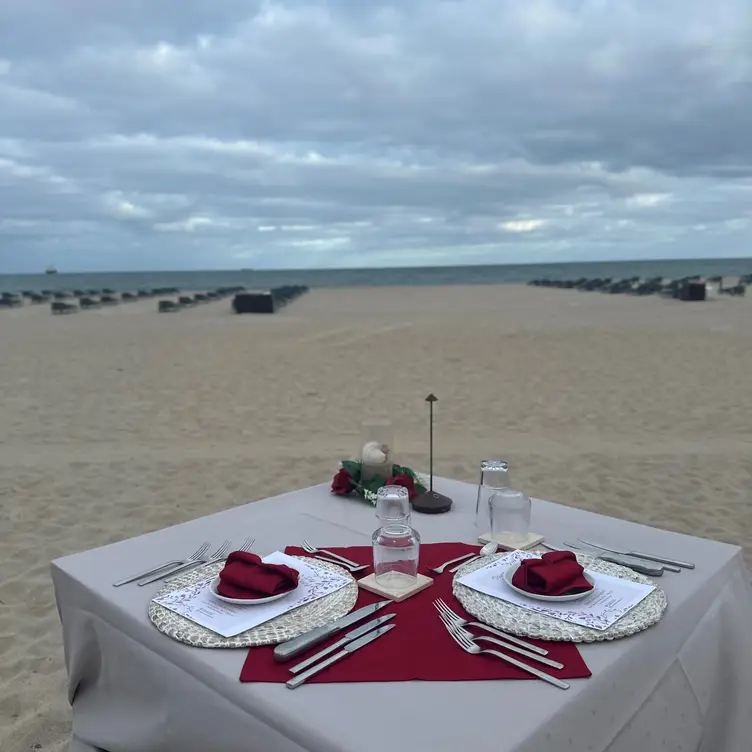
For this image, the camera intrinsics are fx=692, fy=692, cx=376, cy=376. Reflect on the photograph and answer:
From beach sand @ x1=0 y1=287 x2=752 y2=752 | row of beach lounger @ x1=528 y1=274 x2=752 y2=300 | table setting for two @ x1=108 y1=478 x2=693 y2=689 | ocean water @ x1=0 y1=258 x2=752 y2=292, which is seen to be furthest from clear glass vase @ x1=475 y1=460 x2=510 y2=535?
ocean water @ x1=0 y1=258 x2=752 y2=292

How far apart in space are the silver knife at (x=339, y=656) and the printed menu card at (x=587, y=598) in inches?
8.6

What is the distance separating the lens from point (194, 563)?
1.44 m

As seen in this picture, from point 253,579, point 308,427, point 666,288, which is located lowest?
point 308,427

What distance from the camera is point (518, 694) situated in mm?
958

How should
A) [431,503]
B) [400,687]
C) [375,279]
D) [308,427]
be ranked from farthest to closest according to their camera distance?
[375,279], [308,427], [431,503], [400,687]

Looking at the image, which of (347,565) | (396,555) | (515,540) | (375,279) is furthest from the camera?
(375,279)

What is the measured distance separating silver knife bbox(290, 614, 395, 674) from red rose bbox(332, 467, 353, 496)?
0.74 metres

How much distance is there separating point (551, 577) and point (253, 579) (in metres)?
0.53

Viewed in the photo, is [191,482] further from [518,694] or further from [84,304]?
[84,304]

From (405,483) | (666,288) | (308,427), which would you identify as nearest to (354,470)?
(405,483)

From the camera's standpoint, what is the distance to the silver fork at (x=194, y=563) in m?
1.37

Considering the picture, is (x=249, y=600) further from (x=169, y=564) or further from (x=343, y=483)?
(x=343, y=483)

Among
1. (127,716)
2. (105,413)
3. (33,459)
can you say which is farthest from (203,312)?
(127,716)

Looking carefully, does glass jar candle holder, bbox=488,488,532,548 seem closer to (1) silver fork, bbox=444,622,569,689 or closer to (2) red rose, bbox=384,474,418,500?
(2) red rose, bbox=384,474,418,500
